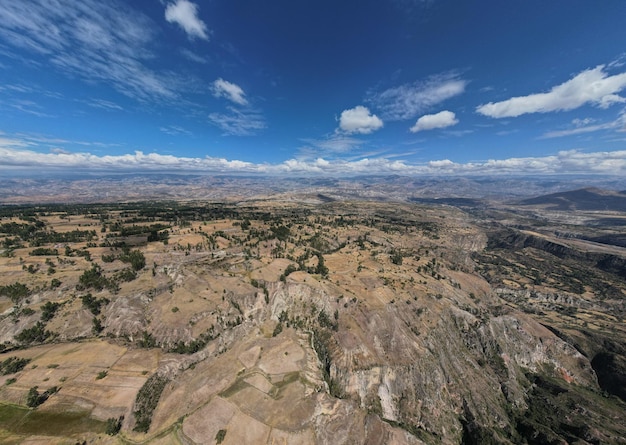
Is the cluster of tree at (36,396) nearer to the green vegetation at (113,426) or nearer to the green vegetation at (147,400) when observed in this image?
the green vegetation at (113,426)

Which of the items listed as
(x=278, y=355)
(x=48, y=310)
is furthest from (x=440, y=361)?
(x=48, y=310)

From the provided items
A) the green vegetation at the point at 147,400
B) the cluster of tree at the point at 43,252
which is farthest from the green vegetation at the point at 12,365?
the cluster of tree at the point at 43,252

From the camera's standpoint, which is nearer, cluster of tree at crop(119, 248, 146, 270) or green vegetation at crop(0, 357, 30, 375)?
green vegetation at crop(0, 357, 30, 375)

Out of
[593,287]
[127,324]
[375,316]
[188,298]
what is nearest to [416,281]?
[375,316]

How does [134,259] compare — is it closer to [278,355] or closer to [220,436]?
[278,355]

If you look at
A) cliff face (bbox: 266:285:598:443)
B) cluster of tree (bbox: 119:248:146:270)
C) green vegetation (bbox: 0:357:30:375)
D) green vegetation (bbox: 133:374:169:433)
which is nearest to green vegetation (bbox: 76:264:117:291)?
cluster of tree (bbox: 119:248:146:270)

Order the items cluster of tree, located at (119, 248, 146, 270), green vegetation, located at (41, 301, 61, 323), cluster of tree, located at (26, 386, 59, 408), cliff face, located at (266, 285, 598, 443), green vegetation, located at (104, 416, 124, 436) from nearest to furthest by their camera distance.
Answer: green vegetation, located at (104, 416, 124, 436), cluster of tree, located at (26, 386, 59, 408), cliff face, located at (266, 285, 598, 443), green vegetation, located at (41, 301, 61, 323), cluster of tree, located at (119, 248, 146, 270)

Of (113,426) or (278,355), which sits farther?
(278,355)

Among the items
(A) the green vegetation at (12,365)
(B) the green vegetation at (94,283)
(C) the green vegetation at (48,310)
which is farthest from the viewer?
(B) the green vegetation at (94,283)

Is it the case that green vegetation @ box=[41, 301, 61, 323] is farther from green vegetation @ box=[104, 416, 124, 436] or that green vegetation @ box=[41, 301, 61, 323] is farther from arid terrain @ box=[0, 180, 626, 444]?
green vegetation @ box=[104, 416, 124, 436]

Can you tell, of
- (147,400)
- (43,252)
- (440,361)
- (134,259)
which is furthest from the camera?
(43,252)

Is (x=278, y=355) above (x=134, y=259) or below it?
below

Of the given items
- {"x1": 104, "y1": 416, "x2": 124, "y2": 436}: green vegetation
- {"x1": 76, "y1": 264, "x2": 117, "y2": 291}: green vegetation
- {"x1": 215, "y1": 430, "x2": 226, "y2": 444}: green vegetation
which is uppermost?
{"x1": 76, "y1": 264, "x2": 117, "y2": 291}: green vegetation

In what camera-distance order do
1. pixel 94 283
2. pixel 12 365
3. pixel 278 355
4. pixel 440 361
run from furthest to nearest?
pixel 94 283, pixel 440 361, pixel 278 355, pixel 12 365
